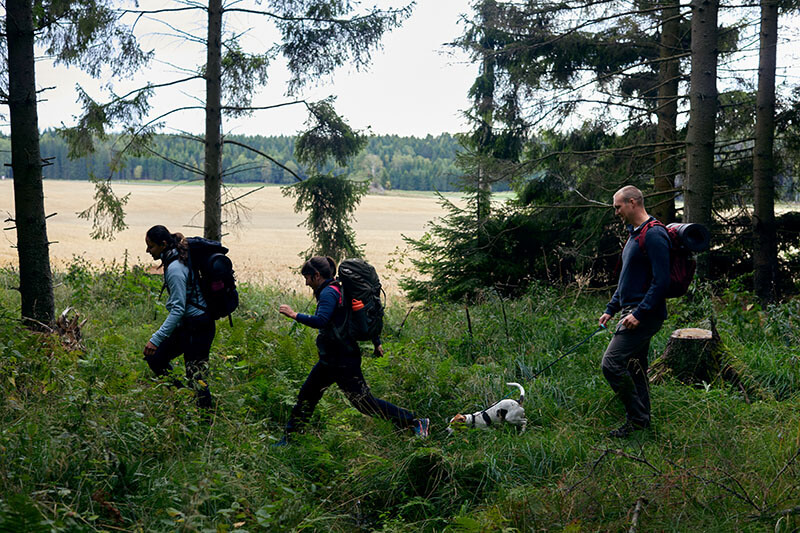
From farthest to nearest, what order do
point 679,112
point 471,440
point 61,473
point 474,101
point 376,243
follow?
point 376,243
point 474,101
point 679,112
point 471,440
point 61,473

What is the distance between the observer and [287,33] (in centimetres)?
1242

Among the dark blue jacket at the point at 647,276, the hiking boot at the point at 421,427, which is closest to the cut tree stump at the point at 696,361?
the dark blue jacket at the point at 647,276

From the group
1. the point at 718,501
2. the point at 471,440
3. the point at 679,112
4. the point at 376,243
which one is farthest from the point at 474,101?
the point at 376,243

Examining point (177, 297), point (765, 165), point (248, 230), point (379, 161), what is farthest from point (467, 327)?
point (379, 161)

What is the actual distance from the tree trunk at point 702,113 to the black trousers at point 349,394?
6.38m

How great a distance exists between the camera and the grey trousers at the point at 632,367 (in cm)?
509

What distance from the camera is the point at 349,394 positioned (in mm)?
5398

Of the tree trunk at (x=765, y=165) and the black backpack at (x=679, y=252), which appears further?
the tree trunk at (x=765, y=165)

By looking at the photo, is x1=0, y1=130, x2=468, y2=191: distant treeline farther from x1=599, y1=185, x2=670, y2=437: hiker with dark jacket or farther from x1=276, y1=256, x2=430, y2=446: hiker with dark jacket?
x1=599, y1=185, x2=670, y2=437: hiker with dark jacket

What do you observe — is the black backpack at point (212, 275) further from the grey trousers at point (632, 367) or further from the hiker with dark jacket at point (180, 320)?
the grey trousers at point (632, 367)

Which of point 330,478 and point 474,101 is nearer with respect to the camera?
point 330,478

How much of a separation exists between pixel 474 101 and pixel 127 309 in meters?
7.72

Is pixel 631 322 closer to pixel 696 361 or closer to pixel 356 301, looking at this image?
pixel 696 361

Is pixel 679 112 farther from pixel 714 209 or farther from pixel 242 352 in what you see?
pixel 242 352
